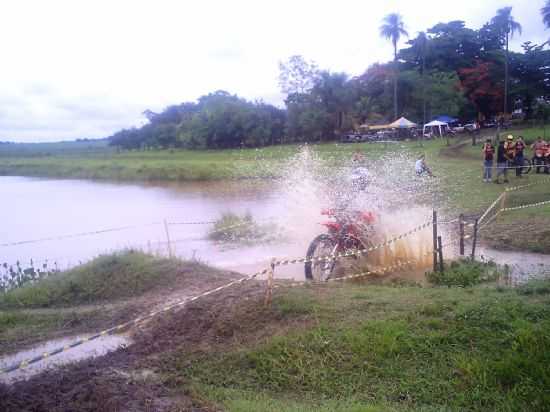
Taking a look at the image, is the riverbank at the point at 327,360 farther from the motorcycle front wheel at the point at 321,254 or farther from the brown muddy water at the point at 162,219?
the brown muddy water at the point at 162,219

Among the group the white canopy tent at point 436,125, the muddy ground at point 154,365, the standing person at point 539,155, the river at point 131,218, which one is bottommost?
the river at point 131,218

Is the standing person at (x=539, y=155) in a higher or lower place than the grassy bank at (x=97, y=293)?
higher

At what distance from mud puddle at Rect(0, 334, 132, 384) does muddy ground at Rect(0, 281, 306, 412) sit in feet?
0.89

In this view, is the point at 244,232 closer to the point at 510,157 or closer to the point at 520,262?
the point at 520,262

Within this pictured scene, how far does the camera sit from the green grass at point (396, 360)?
15.8ft

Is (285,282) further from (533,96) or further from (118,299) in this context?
(533,96)

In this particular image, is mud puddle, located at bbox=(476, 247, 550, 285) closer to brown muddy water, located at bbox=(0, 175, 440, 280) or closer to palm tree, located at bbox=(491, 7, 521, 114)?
brown muddy water, located at bbox=(0, 175, 440, 280)

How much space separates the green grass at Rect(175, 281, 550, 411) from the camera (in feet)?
15.8

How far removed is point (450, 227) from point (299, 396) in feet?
29.4

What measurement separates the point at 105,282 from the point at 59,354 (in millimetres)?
2575

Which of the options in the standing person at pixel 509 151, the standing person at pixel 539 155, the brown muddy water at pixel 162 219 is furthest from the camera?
the standing person at pixel 539 155

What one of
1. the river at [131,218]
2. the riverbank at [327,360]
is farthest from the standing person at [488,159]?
the riverbank at [327,360]

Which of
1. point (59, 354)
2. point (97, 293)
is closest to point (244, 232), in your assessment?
point (97, 293)

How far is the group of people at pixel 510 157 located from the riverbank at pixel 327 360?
45.1 ft
